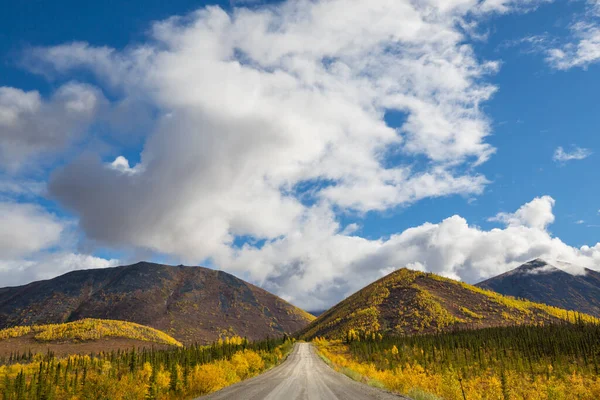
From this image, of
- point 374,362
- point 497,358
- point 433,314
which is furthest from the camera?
point 433,314

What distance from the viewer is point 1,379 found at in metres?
80.6

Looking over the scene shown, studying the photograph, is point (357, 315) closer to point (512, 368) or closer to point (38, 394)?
point (512, 368)

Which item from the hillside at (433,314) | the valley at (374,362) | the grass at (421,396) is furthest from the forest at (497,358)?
the hillside at (433,314)

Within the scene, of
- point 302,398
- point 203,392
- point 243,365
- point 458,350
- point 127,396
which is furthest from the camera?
point 458,350

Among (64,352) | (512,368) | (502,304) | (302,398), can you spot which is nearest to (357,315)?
(502,304)

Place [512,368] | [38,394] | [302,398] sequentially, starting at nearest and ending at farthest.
A: [302,398]
[38,394]
[512,368]

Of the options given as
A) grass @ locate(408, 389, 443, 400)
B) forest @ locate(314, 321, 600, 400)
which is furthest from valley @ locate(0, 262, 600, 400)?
forest @ locate(314, 321, 600, 400)

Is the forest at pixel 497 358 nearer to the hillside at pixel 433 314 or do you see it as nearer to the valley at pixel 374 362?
the valley at pixel 374 362

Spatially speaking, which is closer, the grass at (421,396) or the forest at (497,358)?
the grass at (421,396)

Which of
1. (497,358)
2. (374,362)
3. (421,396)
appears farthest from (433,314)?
(421,396)

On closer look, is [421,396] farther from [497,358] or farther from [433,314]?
[433,314]

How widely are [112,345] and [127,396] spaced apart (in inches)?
6880

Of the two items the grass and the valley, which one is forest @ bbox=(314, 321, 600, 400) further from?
the grass

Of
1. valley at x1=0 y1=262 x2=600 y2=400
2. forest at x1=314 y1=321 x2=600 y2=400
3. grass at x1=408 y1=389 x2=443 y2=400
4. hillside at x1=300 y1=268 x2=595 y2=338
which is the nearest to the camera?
grass at x1=408 y1=389 x2=443 y2=400
